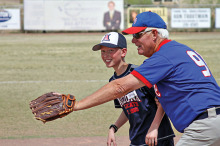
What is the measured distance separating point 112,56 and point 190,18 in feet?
92.4

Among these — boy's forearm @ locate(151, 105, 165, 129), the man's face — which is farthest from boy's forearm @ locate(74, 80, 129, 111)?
boy's forearm @ locate(151, 105, 165, 129)

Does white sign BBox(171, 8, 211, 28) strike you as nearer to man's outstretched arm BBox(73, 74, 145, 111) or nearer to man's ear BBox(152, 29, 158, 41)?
→ man's ear BBox(152, 29, 158, 41)

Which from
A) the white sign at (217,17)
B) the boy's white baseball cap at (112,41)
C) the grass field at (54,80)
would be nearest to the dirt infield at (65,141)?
the grass field at (54,80)

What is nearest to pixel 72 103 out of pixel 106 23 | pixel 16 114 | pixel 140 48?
pixel 140 48

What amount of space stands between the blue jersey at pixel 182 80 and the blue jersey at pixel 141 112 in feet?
2.95

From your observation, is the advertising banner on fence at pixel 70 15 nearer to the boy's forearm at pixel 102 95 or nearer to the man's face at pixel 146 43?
the man's face at pixel 146 43

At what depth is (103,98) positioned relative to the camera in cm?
326

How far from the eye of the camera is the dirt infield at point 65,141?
22.2 ft

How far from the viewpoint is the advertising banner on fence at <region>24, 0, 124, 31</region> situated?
30719 mm

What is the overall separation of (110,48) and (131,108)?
0.75 m

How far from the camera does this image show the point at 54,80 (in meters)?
12.4

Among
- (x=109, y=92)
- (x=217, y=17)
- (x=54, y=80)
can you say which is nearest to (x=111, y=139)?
(x=109, y=92)

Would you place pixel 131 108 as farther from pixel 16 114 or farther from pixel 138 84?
pixel 16 114

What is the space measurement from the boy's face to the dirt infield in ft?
8.15
